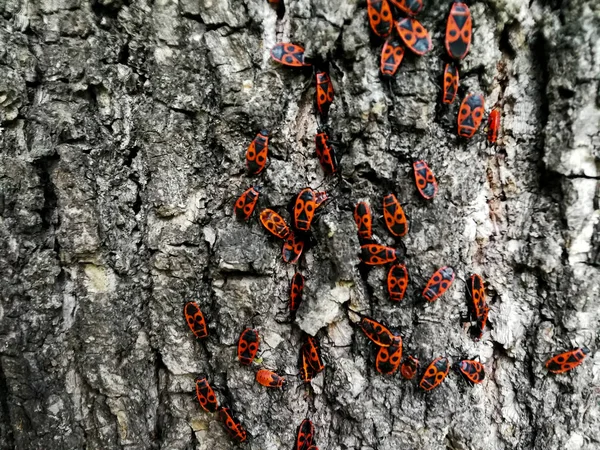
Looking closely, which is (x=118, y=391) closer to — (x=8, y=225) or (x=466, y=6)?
(x=8, y=225)

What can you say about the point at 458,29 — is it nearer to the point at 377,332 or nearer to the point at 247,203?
the point at 247,203

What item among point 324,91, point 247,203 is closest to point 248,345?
point 247,203

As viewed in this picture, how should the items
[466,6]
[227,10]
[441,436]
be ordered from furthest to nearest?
[441,436]
[227,10]
[466,6]

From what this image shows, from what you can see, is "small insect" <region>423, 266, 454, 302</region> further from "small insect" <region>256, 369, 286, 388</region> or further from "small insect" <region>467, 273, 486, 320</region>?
"small insect" <region>256, 369, 286, 388</region>

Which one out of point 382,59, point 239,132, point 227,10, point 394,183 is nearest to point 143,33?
point 227,10

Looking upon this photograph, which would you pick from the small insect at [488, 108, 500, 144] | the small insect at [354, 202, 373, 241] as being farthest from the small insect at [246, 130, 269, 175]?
the small insect at [488, 108, 500, 144]
